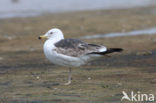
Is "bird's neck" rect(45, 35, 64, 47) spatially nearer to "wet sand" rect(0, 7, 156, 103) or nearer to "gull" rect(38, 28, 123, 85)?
"gull" rect(38, 28, 123, 85)

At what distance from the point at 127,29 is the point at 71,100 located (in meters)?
13.6

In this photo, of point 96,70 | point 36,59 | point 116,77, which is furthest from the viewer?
point 36,59

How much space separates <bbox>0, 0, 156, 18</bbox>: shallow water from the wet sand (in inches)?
311

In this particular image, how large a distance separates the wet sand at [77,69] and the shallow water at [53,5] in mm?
7895

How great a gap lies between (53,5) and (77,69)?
22429mm

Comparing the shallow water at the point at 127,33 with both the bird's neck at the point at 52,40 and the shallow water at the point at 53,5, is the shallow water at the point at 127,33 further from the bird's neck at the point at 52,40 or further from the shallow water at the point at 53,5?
the shallow water at the point at 53,5

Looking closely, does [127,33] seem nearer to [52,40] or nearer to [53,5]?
[52,40]

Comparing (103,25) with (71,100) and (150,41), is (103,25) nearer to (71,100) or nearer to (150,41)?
(150,41)

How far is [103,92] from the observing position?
972cm

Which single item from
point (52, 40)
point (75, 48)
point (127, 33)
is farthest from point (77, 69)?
point (127, 33)

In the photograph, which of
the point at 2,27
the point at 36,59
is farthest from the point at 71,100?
the point at 2,27

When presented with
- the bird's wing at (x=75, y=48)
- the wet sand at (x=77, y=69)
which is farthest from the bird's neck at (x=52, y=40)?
the wet sand at (x=77, y=69)

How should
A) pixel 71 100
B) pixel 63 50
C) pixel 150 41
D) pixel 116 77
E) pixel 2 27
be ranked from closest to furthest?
1. pixel 71 100
2. pixel 63 50
3. pixel 116 77
4. pixel 150 41
5. pixel 2 27

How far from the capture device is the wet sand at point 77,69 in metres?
9.65
